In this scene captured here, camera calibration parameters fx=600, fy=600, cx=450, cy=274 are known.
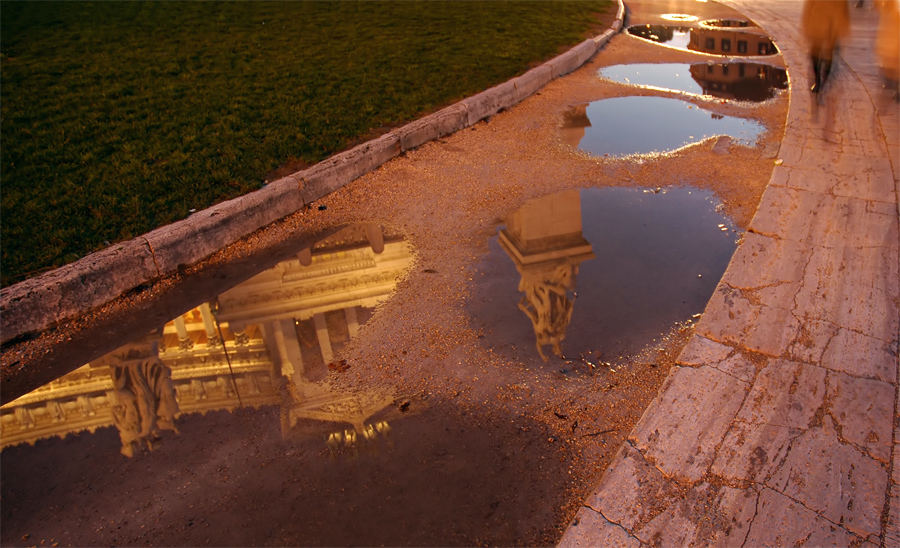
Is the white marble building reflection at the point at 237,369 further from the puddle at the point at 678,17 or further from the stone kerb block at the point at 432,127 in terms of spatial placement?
the puddle at the point at 678,17

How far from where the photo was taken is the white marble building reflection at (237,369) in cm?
335

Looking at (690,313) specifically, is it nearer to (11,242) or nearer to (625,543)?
(625,543)

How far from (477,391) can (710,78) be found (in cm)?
856

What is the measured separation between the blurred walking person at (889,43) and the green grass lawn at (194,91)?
5.21m

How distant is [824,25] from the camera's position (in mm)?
7586

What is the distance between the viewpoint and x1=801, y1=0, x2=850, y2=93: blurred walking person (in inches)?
289

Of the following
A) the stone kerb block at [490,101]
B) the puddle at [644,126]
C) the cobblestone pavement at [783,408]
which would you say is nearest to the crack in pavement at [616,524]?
the cobblestone pavement at [783,408]

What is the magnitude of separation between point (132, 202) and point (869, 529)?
18.2 feet

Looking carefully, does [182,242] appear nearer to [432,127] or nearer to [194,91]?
[432,127]

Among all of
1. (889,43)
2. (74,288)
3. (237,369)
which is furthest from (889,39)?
(74,288)

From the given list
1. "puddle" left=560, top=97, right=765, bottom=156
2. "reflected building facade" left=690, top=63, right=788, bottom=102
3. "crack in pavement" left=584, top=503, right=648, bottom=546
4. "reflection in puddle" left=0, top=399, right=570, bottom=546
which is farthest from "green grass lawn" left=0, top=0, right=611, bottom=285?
"crack in pavement" left=584, top=503, right=648, bottom=546

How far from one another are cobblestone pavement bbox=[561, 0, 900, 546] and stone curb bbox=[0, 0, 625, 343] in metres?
3.60

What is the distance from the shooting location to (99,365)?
3.74m

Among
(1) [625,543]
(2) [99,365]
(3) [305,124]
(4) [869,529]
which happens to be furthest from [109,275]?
(4) [869,529]
